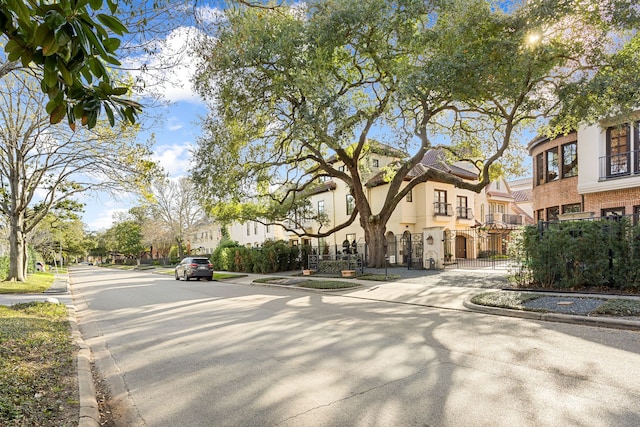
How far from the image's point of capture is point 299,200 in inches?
1222

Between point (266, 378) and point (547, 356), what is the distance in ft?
13.4

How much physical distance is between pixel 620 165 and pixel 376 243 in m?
12.2

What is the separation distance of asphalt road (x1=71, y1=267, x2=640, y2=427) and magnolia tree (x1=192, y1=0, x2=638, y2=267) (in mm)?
5925

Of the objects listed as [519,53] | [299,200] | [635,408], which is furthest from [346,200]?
[635,408]

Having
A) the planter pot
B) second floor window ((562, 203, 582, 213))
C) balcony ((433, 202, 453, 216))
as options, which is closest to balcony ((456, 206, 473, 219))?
balcony ((433, 202, 453, 216))

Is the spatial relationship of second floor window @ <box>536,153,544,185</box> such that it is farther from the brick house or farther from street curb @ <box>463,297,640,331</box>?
street curb @ <box>463,297,640,331</box>

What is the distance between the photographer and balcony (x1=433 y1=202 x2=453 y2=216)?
32.2 meters

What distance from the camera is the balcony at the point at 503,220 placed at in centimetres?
3877

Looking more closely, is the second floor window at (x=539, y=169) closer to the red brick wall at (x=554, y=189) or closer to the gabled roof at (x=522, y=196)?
the red brick wall at (x=554, y=189)

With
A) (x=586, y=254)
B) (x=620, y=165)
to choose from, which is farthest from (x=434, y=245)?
(x=586, y=254)

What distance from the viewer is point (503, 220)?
4050cm

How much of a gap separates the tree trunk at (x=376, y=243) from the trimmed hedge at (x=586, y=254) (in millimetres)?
10839

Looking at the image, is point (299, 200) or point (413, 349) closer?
point (413, 349)

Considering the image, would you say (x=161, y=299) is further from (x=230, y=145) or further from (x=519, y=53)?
(x=519, y=53)
